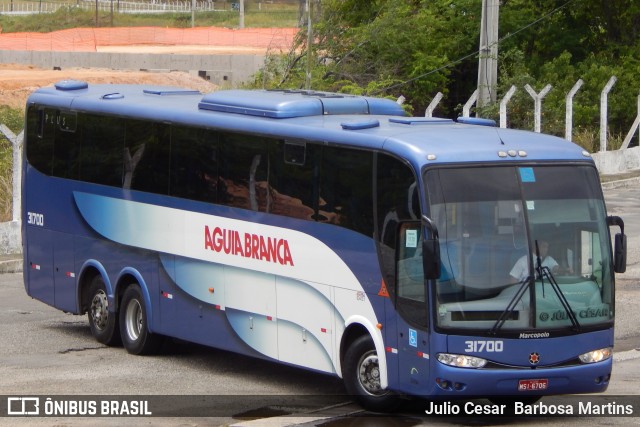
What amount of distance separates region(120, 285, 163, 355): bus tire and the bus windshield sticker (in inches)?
217

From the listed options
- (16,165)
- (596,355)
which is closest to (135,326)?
(596,355)

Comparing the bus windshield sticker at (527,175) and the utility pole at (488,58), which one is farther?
the utility pole at (488,58)

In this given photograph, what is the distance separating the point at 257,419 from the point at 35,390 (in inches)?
103

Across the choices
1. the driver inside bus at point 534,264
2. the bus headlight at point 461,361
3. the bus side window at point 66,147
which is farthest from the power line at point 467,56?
the bus headlight at point 461,361

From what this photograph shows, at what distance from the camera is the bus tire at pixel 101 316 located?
15492mm

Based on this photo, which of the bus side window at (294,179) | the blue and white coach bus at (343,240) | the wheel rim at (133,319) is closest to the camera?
the blue and white coach bus at (343,240)

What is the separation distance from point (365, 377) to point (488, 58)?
839 inches

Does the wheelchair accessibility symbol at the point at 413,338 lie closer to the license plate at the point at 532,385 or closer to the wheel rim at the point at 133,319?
the license plate at the point at 532,385

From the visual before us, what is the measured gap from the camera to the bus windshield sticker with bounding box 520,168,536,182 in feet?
36.6

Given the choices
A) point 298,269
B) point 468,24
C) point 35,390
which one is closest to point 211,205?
point 298,269

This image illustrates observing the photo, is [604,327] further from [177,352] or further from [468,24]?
[468,24]

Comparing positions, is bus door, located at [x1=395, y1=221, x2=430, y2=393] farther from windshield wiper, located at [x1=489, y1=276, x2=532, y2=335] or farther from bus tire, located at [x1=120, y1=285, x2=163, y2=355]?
bus tire, located at [x1=120, y1=285, x2=163, y2=355]

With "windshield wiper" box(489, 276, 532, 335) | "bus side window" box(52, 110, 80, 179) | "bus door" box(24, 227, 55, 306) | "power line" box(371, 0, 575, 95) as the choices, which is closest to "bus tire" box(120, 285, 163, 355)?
"bus door" box(24, 227, 55, 306)

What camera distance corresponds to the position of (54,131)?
16438mm
